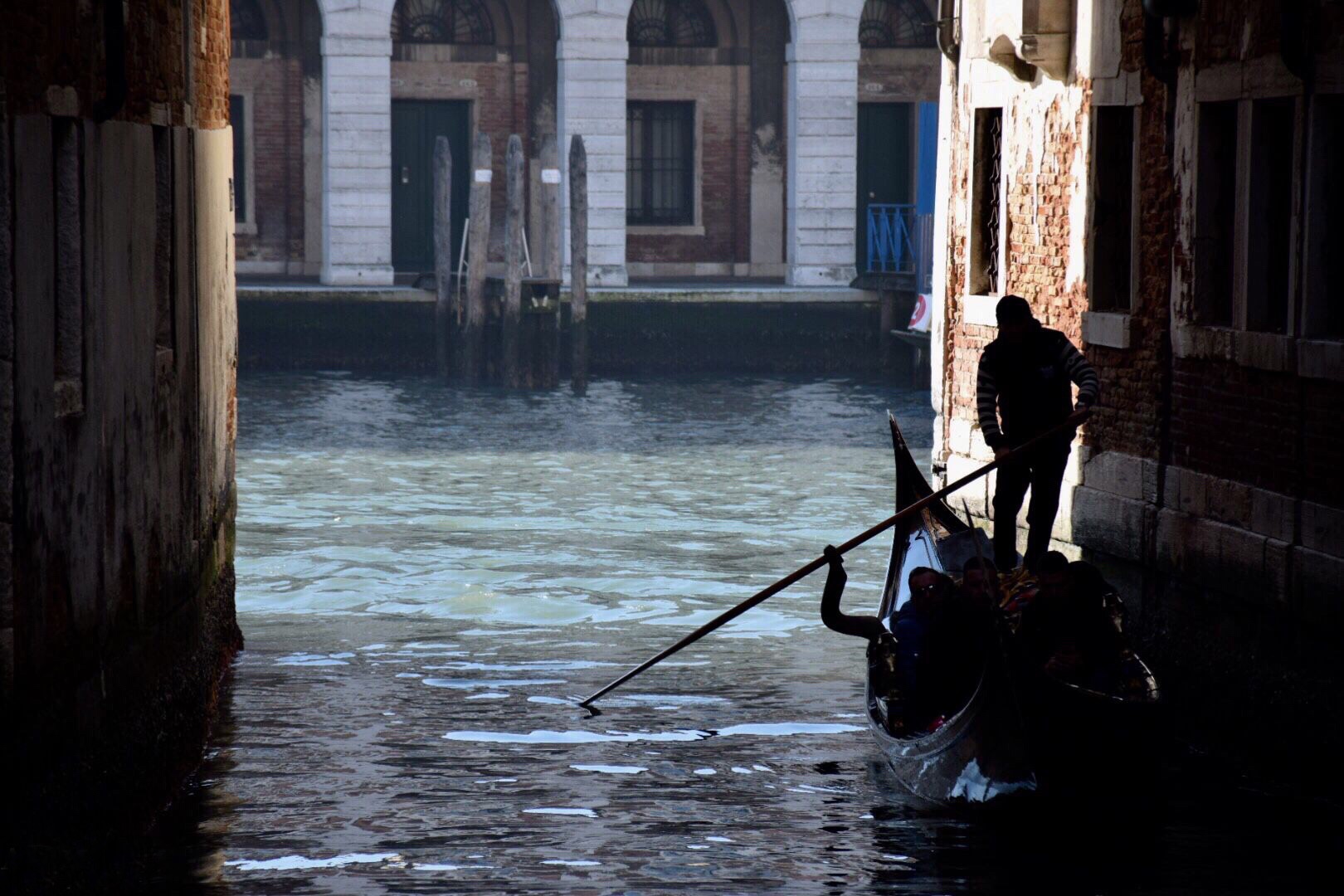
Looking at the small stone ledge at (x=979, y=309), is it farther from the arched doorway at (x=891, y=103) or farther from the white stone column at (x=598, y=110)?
the arched doorway at (x=891, y=103)

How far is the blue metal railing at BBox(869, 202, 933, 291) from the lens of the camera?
858 inches

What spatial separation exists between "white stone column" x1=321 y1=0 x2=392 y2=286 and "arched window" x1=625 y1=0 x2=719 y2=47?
10.2 feet

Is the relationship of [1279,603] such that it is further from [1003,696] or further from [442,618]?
[442,618]

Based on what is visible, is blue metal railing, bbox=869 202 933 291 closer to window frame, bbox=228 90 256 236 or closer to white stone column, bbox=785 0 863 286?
white stone column, bbox=785 0 863 286

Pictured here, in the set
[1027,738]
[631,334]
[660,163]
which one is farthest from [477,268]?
[1027,738]

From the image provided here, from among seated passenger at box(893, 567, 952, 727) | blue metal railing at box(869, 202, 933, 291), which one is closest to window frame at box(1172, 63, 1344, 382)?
seated passenger at box(893, 567, 952, 727)

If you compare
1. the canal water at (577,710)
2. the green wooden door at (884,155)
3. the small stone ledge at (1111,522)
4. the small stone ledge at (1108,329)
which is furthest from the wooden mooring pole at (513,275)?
the small stone ledge at (1111,522)

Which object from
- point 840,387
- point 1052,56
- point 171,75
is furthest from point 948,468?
point 840,387

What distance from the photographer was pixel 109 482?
20.0 ft

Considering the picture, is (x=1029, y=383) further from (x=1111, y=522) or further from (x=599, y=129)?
(x=599, y=129)

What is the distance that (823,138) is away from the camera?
929 inches

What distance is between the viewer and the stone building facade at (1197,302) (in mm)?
7113

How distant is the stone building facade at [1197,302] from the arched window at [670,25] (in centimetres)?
1430

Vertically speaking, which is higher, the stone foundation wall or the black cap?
the black cap
